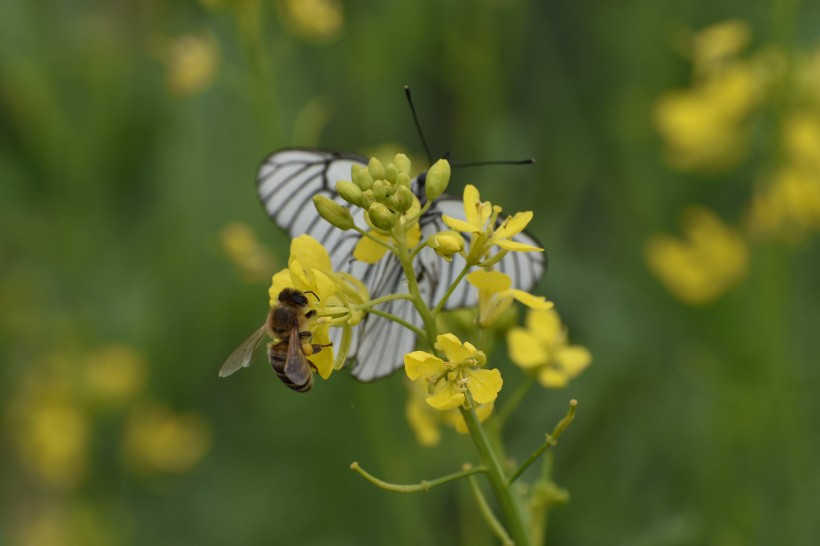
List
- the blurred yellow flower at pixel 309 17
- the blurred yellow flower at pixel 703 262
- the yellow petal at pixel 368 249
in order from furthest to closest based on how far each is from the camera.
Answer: the blurred yellow flower at pixel 703 262, the blurred yellow flower at pixel 309 17, the yellow petal at pixel 368 249

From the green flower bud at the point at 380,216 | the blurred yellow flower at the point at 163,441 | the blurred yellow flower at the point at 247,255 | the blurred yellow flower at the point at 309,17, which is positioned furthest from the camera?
the blurred yellow flower at the point at 163,441

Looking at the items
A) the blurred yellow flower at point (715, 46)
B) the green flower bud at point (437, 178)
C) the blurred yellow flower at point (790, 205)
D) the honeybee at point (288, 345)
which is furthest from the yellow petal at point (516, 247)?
the blurred yellow flower at point (715, 46)

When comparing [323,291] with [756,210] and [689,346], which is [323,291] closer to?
[756,210]

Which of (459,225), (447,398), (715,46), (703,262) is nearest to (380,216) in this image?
(459,225)

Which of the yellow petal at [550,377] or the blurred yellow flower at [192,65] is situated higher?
the blurred yellow flower at [192,65]

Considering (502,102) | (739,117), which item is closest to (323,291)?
(739,117)

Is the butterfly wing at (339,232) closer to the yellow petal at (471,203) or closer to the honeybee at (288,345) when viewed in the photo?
the honeybee at (288,345)
